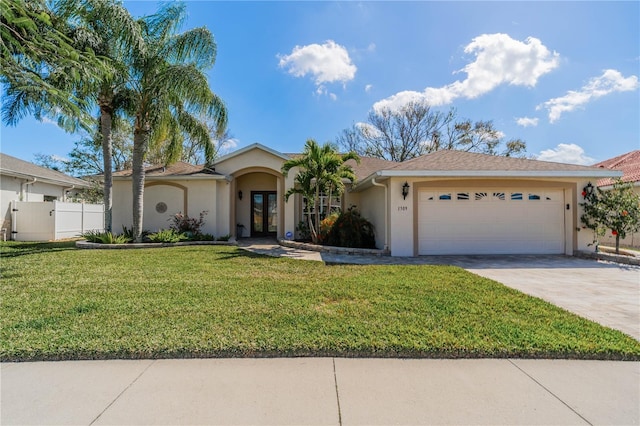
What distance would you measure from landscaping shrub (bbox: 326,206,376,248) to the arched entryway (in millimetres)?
5277

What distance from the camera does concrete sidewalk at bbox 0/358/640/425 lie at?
2.34 meters

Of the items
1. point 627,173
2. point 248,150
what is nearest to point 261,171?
point 248,150

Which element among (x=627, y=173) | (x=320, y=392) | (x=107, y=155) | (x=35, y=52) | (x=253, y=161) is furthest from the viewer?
(x=627, y=173)

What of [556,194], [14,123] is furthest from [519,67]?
[14,123]

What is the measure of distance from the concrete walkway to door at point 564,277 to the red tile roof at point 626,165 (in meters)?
7.80

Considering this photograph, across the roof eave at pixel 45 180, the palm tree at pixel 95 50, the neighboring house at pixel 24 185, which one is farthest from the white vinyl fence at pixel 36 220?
the palm tree at pixel 95 50

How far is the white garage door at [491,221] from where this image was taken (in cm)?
1027

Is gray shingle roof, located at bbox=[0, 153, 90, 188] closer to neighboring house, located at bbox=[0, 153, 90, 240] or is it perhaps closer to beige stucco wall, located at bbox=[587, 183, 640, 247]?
neighboring house, located at bbox=[0, 153, 90, 240]

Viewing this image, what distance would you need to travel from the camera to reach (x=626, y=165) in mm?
16859

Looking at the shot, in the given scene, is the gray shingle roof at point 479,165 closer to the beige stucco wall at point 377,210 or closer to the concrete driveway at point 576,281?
the beige stucco wall at point 377,210

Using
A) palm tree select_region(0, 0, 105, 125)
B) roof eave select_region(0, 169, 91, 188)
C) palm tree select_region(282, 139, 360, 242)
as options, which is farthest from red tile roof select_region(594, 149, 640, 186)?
roof eave select_region(0, 169, 91, 188)

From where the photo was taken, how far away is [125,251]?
414 inches

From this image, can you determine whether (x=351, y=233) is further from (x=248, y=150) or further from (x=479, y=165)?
(x=248, y=150)

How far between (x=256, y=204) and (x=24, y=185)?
39.1 ft
